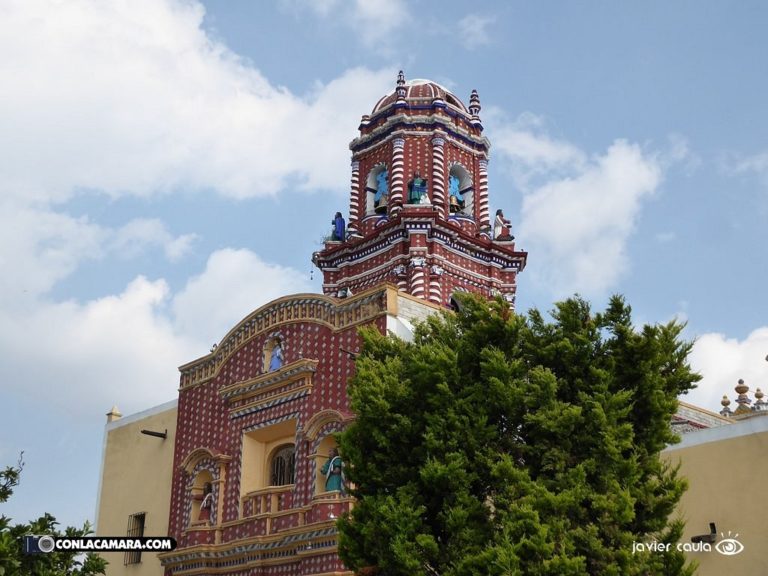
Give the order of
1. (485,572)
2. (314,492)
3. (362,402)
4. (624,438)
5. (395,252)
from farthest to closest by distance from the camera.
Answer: (395,252) → (314,492) → (362,402) → (624,438) → (485,572)

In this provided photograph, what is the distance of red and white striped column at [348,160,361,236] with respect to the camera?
33594mm

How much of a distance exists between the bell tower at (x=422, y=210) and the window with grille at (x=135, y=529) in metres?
9.96

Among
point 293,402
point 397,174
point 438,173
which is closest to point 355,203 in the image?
point 397,174

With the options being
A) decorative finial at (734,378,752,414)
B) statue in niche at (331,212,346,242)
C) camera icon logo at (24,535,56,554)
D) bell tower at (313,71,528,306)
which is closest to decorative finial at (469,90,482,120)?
bell tower at (313,71,528,306)

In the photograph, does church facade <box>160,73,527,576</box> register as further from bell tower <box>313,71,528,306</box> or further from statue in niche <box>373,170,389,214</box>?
statue in niche <box>373,170,389,214</box>

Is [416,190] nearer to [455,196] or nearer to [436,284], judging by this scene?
[455,196]

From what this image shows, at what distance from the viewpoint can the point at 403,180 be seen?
32562 millimetres

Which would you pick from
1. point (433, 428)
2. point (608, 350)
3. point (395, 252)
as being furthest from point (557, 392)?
point (395, 252)

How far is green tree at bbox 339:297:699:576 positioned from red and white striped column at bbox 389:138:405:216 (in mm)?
16263

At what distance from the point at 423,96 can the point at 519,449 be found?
71.5 feet

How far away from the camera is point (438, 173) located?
107ft

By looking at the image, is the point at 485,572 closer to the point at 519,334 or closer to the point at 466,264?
the point at 519,334

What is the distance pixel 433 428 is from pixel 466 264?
56.3 ft

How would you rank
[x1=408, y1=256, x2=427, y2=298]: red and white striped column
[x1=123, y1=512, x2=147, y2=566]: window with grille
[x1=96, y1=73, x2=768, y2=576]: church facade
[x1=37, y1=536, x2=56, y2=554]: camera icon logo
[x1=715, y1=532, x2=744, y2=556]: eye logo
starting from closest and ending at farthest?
[x1=37, y1=536, x2=56, y2=554]: camera icon logo → [x1=715, y1=532, x2=744, y2=556]: eye logo → [x1=96, y1=73, x2=768, y2=576]: church facade → [x1=123, y1=512, x2=147, y2=566]: window with grille → [x1=408, y1=256, x2=427, y2=298]: red and white striped column
